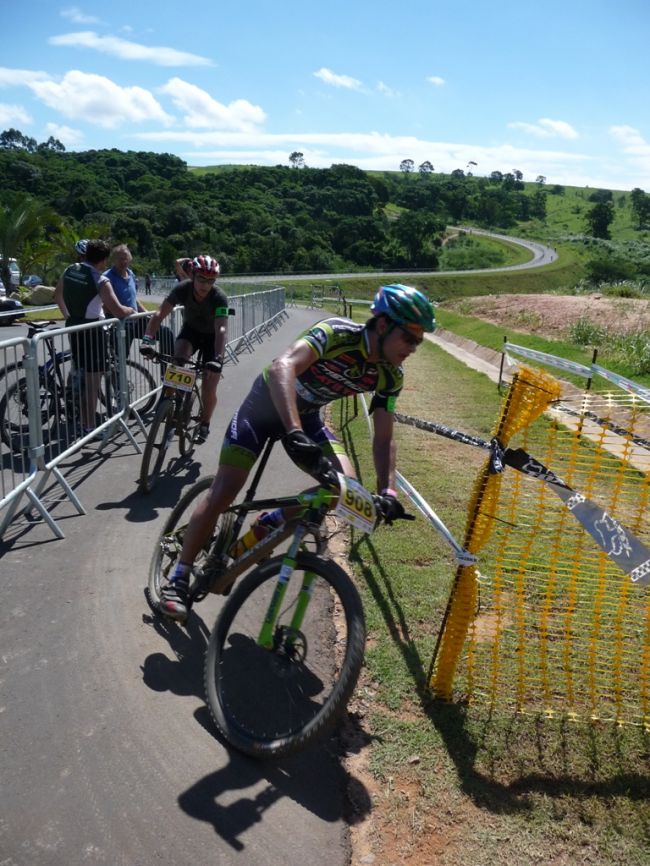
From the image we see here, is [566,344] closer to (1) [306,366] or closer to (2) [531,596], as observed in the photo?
(2) [531,596]

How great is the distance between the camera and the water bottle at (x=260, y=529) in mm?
3600

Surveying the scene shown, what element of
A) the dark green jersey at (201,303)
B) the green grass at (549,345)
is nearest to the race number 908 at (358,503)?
the dark green jersey at (201,303)

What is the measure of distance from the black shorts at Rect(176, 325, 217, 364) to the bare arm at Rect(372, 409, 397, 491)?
4.06m

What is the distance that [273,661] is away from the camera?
3420mm

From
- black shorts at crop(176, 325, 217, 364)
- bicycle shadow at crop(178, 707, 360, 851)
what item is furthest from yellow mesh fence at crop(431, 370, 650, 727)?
black shorts at crop(176, 325, 217, 364)

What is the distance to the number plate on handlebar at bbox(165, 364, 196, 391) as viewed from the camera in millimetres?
6852

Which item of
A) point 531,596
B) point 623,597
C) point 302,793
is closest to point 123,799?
point 302,793

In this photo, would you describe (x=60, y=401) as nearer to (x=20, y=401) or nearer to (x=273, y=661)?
(x=20, y=401)

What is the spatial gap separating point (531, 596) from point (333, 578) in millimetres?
2527

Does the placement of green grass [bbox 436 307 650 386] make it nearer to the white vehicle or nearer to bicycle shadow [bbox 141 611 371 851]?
bicycle shadow [bbox 141 611 371 851]

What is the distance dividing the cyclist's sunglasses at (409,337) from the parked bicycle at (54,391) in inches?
143

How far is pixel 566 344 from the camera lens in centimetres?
2034

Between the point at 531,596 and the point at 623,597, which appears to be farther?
the point at 531,596

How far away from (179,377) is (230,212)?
314ft
